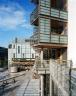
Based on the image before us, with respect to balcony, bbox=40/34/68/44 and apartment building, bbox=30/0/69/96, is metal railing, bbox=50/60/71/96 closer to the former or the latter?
apartment building, bbox=30/0/69/96

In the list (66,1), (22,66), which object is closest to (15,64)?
(22,66)

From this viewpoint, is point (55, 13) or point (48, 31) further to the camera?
point (55, 13)

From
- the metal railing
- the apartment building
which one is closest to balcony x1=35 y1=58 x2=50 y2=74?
the apartment building

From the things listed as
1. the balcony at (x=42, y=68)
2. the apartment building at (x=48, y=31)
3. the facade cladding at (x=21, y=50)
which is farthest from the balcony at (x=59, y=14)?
the facade cladding at (x=21, y=50)

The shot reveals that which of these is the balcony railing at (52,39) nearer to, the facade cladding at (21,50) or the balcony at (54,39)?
the balcony at (54,39)

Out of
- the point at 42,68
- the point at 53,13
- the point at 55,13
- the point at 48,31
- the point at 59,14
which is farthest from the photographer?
the point at 59,14

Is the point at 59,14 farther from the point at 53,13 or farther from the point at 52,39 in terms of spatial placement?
the point at 52,39

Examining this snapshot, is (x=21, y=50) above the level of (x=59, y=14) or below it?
below

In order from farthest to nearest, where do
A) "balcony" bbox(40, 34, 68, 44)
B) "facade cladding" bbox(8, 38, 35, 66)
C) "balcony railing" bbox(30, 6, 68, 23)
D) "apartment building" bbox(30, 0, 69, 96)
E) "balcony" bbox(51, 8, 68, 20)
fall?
"facade cladding" bbox(8, 38, 35, 66) → "balcony" bbox(51, 8, 68, 20) → "balcony railing" bbox(30, 6, 68, 23) → "balcony" bbox(40, 34, 68, 44) → "apartment building" bbox(30, 0, 69, 96)

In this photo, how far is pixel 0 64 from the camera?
1924 inches

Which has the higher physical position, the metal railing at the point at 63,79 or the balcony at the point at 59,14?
the balcony at the point at 59,14

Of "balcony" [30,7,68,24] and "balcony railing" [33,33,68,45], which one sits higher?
"balcony" [30,7,68,24]

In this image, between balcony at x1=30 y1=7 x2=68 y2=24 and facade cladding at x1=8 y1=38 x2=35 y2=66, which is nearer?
balcony at x1=30 y1=7 x2=68 y2=24

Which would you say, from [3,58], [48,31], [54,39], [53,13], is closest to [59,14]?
[53,13]
